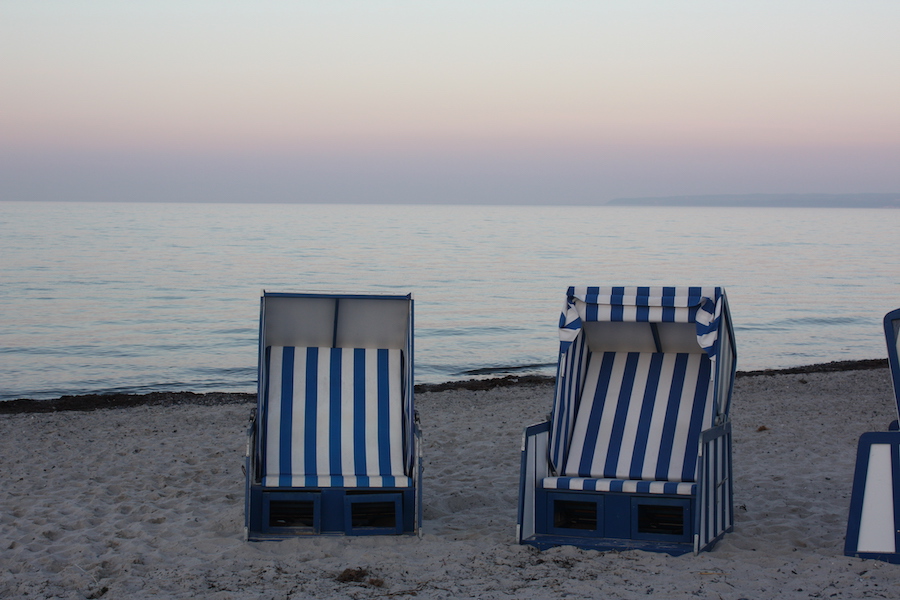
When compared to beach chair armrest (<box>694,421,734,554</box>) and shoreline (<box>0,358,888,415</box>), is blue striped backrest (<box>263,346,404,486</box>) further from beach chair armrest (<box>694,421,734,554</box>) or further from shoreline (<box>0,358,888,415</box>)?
shoreline (<box>0,358,888,415</box>)

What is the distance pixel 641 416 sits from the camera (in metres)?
6.50

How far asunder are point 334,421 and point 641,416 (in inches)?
94.5

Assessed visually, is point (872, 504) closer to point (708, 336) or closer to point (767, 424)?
point (708, 336)

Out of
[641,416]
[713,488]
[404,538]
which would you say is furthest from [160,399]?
[713,488]

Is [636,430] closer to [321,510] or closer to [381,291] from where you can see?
[321,510]

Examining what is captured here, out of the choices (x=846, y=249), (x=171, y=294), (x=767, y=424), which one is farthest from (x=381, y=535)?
(x=846, y=249)

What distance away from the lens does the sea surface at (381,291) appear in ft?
61.0

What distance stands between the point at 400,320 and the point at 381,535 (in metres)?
1.73

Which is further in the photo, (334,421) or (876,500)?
(334,421)

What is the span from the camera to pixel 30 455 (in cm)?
873

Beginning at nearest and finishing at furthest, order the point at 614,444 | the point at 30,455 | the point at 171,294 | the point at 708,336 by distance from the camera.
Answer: the point at 708,336 < the point at 614,444 < the point at 30,455 < the point at 171,294

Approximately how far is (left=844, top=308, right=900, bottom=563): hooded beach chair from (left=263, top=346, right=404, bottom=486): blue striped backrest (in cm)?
311

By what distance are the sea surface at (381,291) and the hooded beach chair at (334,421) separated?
2243 millimetres

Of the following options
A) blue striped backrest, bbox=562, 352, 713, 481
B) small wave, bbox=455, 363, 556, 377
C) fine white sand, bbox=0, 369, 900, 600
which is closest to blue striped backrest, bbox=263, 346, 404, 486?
fine white sand, bbox=0, 369, 900, 600
